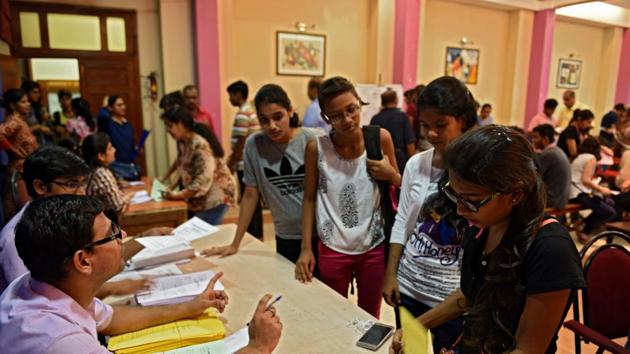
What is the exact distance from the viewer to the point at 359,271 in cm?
171

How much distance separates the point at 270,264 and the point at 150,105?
180 inches

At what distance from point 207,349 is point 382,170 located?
86 cm

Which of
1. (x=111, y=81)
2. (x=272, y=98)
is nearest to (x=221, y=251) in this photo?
(x=272, y=98)

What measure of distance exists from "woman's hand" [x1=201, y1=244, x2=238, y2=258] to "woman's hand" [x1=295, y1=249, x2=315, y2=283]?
415 millimetres

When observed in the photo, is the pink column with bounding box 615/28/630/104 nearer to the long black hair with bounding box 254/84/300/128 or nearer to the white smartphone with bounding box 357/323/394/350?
the long black hair with bounding box 254/84/300/128

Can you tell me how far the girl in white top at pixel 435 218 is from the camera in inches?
50.9

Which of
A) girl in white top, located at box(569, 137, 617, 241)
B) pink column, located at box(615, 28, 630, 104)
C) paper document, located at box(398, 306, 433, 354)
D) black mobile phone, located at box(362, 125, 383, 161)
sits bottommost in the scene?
girl in white top, located at box(569, 137, 617, 241)

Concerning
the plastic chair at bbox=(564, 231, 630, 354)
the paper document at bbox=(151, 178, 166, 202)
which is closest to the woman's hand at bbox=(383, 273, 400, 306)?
the plastic chair at bbox=(564, 231, 630, 354)

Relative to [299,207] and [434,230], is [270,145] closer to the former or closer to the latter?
[299,207]

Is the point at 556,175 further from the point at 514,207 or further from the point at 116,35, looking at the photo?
the point at 116,35

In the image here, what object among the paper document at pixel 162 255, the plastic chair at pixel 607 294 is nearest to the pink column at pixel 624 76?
the plastic chair at pixel 607 294

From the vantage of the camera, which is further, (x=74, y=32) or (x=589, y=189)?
(x=74, y=32)

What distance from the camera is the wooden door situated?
5.39m

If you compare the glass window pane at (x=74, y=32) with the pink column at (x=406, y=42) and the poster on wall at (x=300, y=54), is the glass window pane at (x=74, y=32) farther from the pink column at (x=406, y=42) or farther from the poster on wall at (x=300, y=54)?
the pink column at (x=406, y=42)
